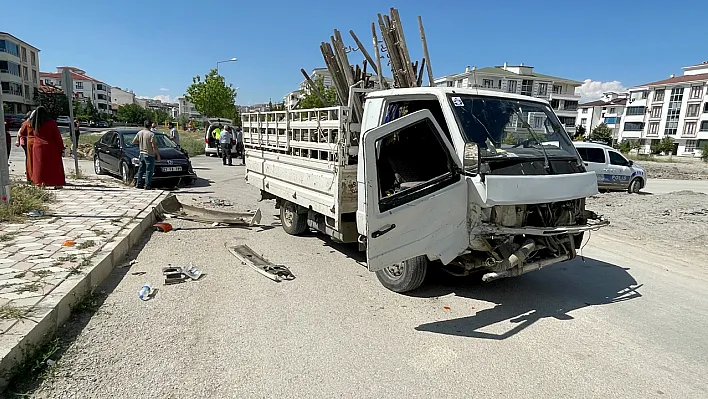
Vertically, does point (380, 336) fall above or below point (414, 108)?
below

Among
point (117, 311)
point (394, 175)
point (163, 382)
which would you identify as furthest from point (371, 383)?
point (117, 311)

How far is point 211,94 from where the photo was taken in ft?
148

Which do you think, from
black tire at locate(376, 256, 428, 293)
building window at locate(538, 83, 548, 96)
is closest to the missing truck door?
black tire at locate(376, 256, 428, 293)

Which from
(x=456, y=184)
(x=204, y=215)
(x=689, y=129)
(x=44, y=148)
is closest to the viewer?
(x=456, y=184)

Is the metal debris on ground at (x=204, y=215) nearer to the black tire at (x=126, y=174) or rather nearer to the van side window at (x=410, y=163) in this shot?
the van side window at (x=410, y=163)

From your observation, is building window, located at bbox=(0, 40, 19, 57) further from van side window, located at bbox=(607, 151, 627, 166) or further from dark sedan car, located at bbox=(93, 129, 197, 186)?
van side window, located at bbox=(607, 151, 627, 166)

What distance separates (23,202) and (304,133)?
17.3 feet

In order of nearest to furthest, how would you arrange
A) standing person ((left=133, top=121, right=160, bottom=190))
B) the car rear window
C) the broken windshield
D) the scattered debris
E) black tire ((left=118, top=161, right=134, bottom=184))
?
the broken windshield, the scattered debris, standing person ((left=133, top=121, right=160, bottom=190)), black tire ((left=118, top=161, right=134, bottom=184)), the car rear window

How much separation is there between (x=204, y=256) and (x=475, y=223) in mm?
3943

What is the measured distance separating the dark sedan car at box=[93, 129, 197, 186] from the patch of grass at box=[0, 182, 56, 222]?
291 centimetres

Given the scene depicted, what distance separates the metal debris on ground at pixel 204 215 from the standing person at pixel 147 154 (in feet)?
8.91

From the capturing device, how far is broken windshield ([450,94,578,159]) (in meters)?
4.50

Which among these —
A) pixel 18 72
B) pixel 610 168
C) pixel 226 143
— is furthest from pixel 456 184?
pixel 18 72

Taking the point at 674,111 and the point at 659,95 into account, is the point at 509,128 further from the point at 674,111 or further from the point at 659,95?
the point at 659,95
